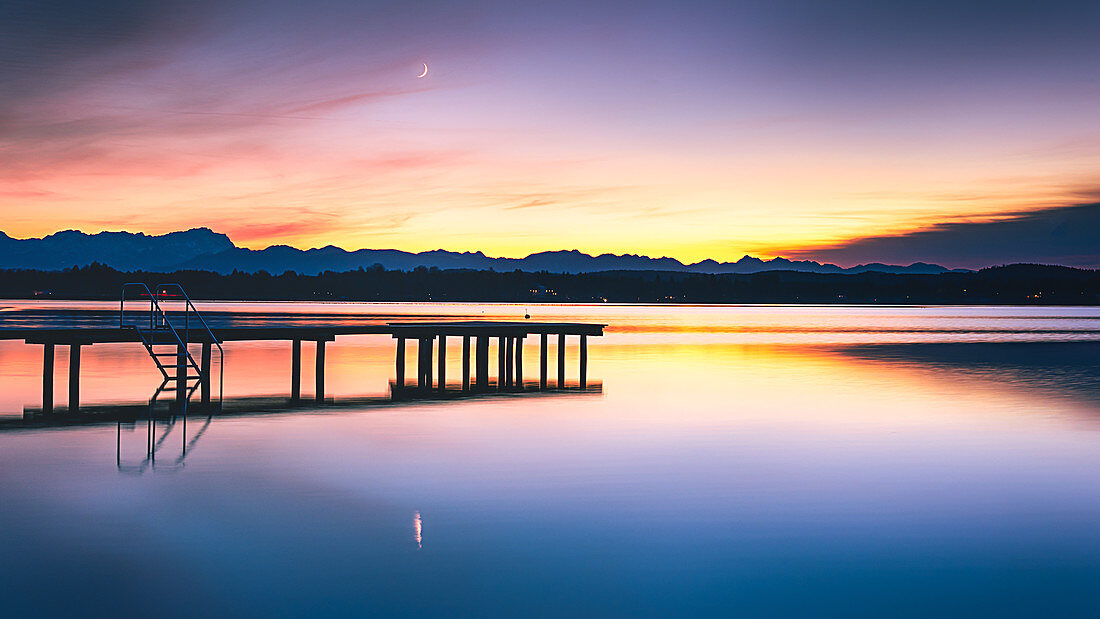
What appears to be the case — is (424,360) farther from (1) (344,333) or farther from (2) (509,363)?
(2) (509,363)

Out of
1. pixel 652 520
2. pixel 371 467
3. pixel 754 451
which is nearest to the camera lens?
pixel 652 520

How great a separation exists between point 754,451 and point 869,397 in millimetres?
10969

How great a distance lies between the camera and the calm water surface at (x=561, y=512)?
775 centimetres

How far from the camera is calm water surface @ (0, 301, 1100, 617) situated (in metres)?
7.75

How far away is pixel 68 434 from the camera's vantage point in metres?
16.6

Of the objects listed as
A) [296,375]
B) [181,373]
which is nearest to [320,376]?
[296,375]

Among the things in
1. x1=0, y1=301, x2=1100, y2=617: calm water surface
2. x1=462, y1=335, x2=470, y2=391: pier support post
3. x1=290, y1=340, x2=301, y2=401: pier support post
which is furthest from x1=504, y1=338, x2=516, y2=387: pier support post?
x1=0, y1=301, x2=1100, y2=617: calm water surface

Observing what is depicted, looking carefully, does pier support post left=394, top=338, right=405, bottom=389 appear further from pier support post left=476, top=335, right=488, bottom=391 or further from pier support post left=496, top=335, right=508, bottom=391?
pier support post left=496, top=335, right=508, bottom=391

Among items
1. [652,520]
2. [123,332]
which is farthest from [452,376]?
[652,520]

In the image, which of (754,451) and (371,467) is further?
(754,451)

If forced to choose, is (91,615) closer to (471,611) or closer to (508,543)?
(471,611)

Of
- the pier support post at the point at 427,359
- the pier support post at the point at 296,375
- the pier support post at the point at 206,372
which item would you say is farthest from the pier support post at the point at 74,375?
the pier support post at the point at 427,359

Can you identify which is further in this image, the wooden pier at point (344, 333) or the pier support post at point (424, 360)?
the pier support post at point (424, 360)

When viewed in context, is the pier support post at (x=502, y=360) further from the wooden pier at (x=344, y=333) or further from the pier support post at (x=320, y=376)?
the pier support post at (x=320, y=376)
